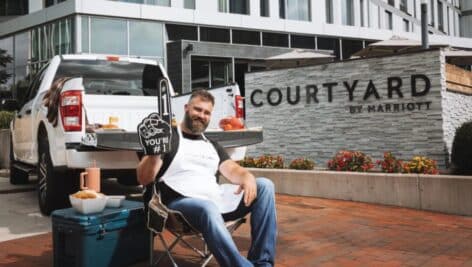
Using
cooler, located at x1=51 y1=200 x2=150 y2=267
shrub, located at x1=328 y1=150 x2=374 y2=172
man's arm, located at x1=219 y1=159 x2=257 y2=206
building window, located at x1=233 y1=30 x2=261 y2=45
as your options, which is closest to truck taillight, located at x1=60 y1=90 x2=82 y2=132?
cooler, located at x1=51 y1=200 x2=150 y2=267

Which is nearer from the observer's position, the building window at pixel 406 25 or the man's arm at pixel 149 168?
the man's arm at pixel 149 168

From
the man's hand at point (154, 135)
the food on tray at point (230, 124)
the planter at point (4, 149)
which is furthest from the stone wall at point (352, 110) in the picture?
the man's hand at point (154, 135)

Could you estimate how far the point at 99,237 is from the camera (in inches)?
145

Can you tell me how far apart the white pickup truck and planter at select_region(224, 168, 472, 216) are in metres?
2.06

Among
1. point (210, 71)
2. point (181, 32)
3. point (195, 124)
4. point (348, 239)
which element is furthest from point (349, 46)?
point (195, 124)

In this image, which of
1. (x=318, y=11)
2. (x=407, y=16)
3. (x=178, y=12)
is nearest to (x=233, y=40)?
(x=178, y=12)

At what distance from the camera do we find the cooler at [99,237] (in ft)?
11.9

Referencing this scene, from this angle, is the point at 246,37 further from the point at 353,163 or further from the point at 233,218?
the point at 233,218

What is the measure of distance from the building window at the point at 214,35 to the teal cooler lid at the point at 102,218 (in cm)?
1953

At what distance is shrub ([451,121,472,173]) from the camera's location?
7105 millimetres

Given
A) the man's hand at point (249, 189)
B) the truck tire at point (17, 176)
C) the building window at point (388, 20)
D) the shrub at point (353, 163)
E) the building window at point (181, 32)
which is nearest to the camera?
the man's hand at point (249, 189)

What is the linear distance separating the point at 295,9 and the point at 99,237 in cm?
2430

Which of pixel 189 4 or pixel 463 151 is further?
pixel 189 4

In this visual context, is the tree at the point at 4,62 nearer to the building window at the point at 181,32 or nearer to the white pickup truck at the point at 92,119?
the building window at the point at 181,32
